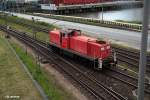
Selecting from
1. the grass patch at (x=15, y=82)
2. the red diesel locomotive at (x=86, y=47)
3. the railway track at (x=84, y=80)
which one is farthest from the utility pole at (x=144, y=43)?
the red diesel locomotive at (x=86, y=47)

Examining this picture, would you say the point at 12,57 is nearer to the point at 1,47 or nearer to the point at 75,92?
the point at 1,47

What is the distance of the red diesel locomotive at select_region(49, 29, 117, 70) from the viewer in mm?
27781

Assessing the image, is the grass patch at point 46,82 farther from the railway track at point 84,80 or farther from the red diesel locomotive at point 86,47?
the red diesel locomotive at point 86,47

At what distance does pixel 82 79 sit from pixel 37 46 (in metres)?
19.0

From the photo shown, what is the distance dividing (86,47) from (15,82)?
826 centimetres

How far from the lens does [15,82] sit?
2478 cm

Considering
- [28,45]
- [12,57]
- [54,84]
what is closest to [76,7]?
[28,45]

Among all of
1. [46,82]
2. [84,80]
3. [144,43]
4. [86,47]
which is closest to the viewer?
[144,43]

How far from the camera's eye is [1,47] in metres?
43.6

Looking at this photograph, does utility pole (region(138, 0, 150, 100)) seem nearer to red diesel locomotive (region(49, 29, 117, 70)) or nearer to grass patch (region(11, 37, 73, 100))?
grass patch (region(11, 37, 73, 100))

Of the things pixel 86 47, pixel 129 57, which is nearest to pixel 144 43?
pixel 86 47

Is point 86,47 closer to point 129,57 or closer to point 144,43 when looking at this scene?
point 129,57

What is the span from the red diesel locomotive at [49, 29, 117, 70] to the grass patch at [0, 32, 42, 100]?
5.82 m

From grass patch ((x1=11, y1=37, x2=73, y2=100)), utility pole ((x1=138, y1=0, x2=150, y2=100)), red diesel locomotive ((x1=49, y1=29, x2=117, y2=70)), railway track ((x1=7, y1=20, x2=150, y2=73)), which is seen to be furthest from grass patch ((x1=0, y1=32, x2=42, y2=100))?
railway track ((x1=7, y1=20, x2=150, y2=73))
